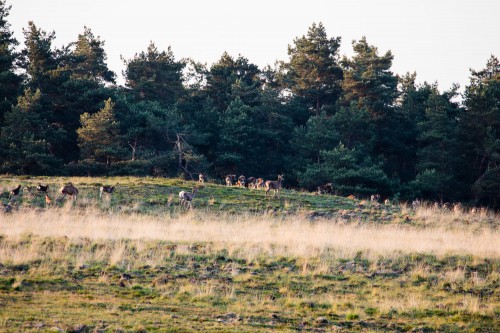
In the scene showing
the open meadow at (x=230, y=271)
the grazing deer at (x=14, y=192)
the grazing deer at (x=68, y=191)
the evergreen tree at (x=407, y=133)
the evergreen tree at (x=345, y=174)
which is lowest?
the open meadow at (x=230, y=271)

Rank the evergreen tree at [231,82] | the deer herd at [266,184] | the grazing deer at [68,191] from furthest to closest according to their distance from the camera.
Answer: the evergreen tree at [231,82]
the deer herd at [266,184]
the grazing deer at [68,191]

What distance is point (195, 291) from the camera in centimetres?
1322

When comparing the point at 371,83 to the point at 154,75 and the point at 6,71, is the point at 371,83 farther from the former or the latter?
the point at 6,71

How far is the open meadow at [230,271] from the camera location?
11.1m

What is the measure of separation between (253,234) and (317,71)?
1684 inches

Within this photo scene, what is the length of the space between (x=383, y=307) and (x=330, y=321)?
1.78 m

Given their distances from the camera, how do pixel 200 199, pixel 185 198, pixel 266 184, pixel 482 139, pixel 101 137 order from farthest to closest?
pixel 482 139 < pixel 101 137 < pixel 266 184 < pixel 200 199 < pixel 185 198

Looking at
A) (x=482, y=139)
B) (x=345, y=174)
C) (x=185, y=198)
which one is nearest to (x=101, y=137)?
(x=185, y=198)

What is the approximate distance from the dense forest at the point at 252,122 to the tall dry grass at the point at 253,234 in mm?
19907

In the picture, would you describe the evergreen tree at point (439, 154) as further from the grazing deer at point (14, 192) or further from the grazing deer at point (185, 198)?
the grazing deer at point (14, 192)

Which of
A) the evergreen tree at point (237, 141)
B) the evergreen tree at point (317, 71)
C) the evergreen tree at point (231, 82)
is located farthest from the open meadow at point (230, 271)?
the evergreen tree at point (317, 71)

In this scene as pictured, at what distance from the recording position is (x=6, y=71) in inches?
1852

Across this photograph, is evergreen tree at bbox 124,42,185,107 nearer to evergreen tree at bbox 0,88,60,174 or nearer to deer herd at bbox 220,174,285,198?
evergreen tree at bbox 0,88,60,174

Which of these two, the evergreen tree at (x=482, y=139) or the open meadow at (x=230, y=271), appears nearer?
the open meadow at (x=230, y=271)
